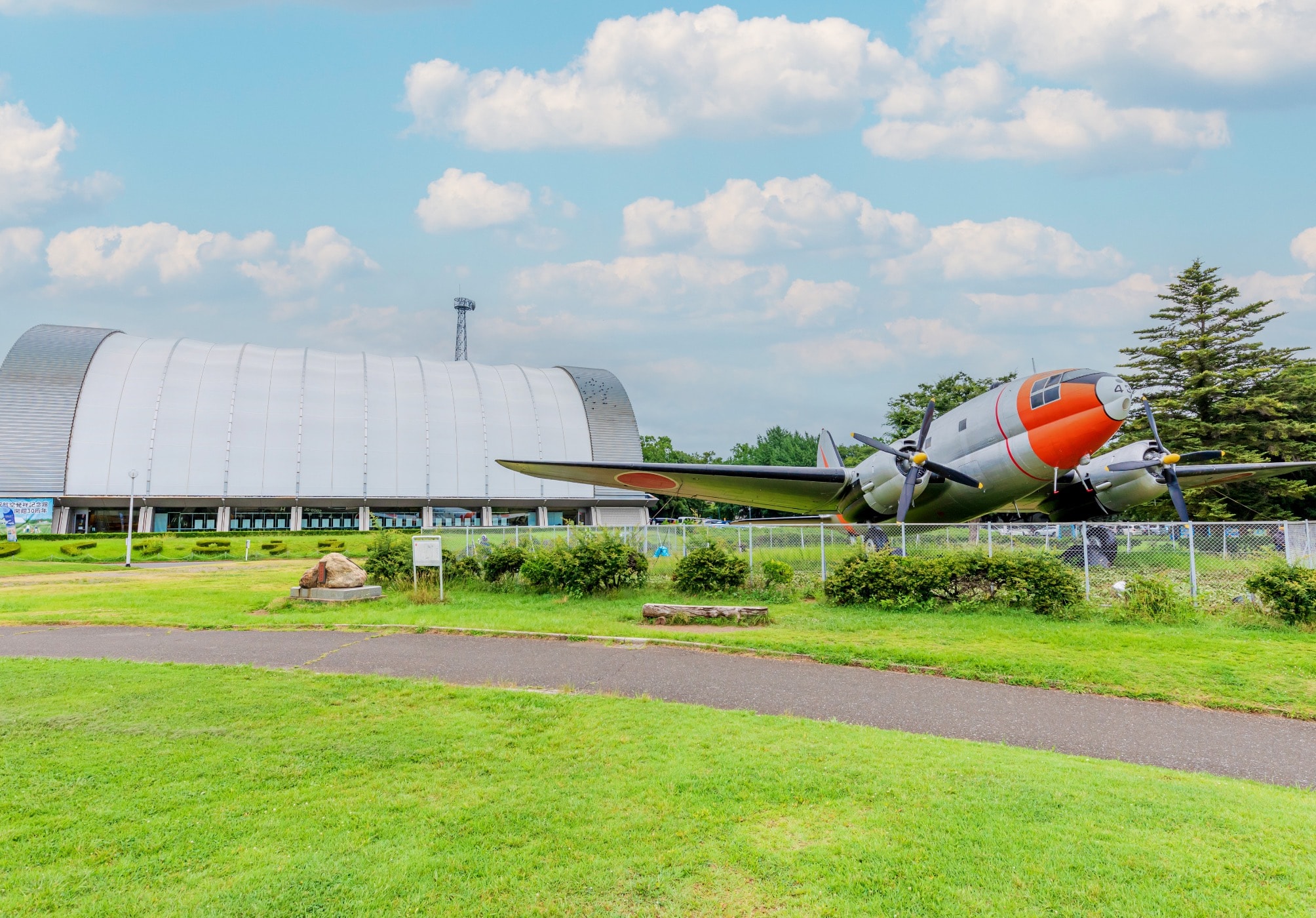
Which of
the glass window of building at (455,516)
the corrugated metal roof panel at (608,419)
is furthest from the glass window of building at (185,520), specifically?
the corrugated metal roof panel at (608,419)

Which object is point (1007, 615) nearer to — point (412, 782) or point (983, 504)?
point (983, 504)

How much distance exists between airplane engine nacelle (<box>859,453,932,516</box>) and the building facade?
38437 mm

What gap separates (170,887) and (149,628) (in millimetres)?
12792

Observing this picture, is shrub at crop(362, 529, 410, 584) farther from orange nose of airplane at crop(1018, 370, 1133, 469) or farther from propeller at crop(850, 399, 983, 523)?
orange nose of airplane at crop(1018, 370, 1133, 469)

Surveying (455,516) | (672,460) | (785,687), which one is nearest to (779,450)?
(672,460)

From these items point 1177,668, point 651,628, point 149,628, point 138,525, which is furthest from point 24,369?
point 1177,668

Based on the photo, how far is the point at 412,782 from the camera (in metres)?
5.39

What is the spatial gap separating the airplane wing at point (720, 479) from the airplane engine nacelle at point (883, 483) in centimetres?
140

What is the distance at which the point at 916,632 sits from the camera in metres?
12.4

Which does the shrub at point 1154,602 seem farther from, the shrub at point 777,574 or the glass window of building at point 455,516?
the glass window of building at point 455,516

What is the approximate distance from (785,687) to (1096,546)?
10679 mm

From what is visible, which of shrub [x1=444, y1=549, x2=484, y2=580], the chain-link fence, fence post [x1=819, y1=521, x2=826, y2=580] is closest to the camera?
the chain-link fence

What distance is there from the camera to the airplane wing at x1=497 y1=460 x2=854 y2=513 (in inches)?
859

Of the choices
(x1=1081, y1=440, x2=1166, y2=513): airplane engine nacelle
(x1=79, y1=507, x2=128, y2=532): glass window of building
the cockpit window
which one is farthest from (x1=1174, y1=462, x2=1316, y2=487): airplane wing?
(x1=79, y1=507, x2=128, y2=532): glass window of building
